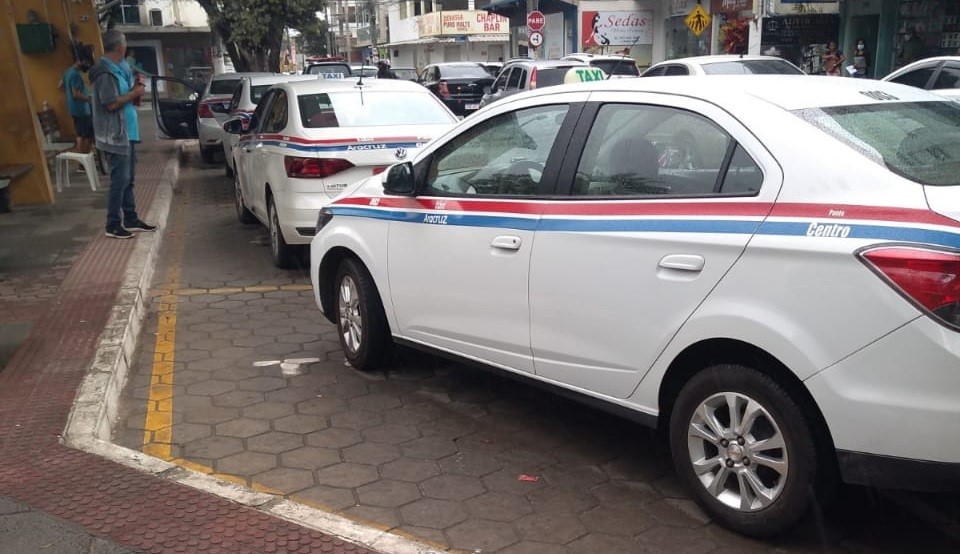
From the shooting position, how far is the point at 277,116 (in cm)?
817

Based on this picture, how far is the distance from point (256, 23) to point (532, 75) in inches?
482


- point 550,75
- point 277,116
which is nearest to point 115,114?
point 277,116

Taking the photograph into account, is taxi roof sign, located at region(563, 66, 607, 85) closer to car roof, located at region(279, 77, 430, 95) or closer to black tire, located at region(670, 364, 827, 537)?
car roof, located at region(279, 77, 430, 95)

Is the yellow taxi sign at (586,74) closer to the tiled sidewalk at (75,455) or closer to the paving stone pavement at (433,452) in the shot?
the paving stone pavement at (433,452)

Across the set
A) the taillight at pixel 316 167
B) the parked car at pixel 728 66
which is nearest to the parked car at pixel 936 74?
the parked car at pixel 728 66

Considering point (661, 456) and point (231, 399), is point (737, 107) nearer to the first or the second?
point (661, 456)

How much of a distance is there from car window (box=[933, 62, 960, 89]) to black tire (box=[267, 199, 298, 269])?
8035 millimetres

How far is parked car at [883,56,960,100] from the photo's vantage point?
1053 centimetres

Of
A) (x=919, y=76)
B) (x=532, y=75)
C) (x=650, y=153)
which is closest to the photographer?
(x=650, y=153)

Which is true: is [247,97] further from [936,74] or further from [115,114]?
[936,74]

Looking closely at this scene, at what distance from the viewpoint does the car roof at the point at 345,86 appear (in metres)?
7.99

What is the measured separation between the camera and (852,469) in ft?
9.66

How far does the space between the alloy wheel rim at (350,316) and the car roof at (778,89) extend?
2039mm

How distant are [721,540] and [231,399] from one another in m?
2.94
